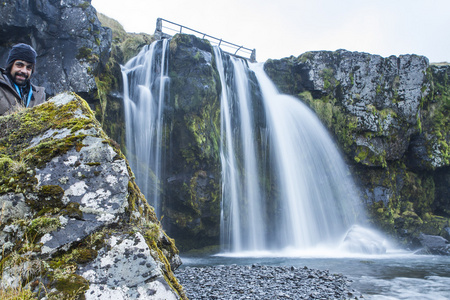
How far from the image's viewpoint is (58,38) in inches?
593

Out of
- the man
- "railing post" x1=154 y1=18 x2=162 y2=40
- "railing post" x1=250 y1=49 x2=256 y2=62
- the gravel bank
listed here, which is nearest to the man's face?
the man

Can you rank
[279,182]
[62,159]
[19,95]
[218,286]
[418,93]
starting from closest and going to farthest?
[62,159] < [19,95] < [218,286] < [279,182] < [418,93]

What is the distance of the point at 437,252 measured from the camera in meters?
17.6

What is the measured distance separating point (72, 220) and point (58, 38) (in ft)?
50.3

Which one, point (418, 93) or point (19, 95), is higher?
point (418, 93)

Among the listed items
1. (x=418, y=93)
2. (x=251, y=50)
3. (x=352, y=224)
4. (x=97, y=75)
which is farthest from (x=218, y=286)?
(x=251, y=50)

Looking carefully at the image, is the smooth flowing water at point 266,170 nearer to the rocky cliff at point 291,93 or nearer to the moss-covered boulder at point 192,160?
the moss-covered boulder at point 192,160

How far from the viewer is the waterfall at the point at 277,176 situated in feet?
58.3

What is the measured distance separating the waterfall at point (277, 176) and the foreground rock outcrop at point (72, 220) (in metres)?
13.9

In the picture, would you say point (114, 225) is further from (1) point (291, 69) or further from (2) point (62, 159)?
(1) point (291, 69)

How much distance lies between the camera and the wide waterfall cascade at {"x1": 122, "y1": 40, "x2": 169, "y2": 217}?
52.0 feet

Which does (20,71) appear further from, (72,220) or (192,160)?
(192,160)

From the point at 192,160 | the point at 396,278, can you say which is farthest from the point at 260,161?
the point at 396,278

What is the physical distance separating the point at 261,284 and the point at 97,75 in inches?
509
